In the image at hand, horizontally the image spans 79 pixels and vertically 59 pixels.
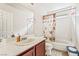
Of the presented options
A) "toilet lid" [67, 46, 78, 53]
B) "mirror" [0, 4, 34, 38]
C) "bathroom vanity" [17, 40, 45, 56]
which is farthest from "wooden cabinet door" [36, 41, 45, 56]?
"toilet lid" [67, 46, 78, 53]

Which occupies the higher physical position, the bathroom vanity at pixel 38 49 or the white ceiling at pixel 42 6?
the white ceiling at pixel 42 6

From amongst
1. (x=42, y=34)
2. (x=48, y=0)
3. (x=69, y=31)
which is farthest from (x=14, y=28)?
(x=69, y=31)

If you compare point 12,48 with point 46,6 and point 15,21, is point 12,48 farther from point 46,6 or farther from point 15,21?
point 46,6

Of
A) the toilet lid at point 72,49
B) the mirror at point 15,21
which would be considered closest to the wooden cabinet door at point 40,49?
the mirror at point 15,21

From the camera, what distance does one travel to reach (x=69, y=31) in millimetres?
1336

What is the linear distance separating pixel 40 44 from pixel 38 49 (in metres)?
0.08

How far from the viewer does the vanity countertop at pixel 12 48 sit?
3.72ft

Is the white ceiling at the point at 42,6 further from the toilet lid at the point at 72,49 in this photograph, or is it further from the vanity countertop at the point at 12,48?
the toilet lid at the point at 72,49

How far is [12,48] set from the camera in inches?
47.5

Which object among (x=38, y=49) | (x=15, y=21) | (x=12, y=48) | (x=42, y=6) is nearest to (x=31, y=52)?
(x=38, y=49)

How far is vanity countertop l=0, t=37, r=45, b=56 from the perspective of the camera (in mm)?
1134

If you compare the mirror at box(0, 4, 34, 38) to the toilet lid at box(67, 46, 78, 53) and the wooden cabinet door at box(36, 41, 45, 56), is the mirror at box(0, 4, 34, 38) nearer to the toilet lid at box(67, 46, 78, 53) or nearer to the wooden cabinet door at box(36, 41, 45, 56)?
the wooden cabinet door at box(36, 41, 45, 56)

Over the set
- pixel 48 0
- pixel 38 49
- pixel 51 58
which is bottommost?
pixel 51 58

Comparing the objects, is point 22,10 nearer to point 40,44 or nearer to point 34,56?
point 40,44
